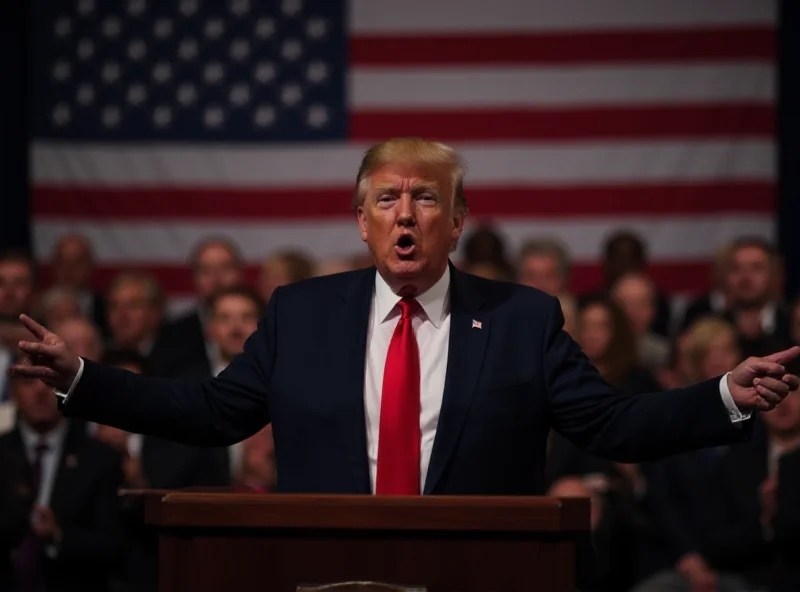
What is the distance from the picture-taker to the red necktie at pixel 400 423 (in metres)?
3.06

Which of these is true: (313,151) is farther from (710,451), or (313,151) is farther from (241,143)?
(710,451)

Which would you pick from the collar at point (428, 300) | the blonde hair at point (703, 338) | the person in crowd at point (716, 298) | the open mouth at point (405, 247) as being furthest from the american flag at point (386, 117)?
the open mouth at point (405, 247)

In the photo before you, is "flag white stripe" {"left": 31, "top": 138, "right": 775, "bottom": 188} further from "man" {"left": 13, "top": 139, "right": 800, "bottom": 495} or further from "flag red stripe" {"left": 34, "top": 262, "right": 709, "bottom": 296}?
"man" {"left": 13, "top": 139, "right": 800, "bottom": 495}

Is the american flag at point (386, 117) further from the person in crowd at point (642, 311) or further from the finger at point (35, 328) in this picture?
the finger at point (35, 328)

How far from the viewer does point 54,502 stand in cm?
560

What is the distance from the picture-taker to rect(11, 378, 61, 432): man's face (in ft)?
18.4

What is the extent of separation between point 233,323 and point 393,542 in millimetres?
3746

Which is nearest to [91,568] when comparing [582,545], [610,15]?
[582,545]

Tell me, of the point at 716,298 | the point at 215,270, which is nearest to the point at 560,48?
the point at 716,298

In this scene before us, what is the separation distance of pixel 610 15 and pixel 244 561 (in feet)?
21.2

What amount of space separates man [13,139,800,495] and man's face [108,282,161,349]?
13.4 ft

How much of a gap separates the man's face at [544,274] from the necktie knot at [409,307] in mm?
3934

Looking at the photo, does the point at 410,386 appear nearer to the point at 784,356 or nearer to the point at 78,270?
the point at 784,356

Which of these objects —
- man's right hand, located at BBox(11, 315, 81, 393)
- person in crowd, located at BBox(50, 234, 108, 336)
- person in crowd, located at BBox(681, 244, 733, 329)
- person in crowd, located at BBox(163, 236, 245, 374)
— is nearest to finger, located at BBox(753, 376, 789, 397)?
man's right hand, located at BBox(11, 315, 81, 393)
